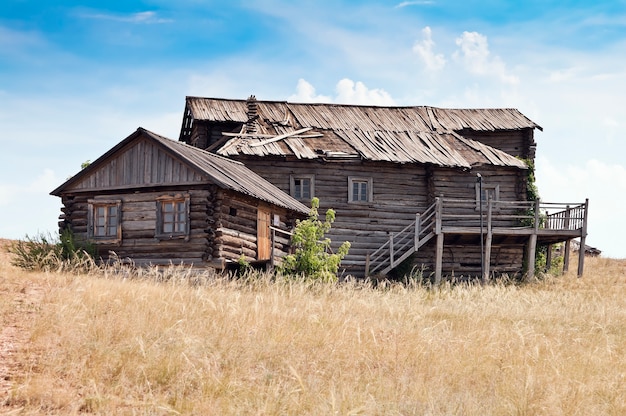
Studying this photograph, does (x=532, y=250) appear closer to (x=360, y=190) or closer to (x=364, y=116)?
(x=360, y=190)

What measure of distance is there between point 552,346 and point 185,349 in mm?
6050

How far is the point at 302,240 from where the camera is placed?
22.3m

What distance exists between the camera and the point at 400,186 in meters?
31.5

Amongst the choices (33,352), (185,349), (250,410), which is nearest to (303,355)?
(185,349)

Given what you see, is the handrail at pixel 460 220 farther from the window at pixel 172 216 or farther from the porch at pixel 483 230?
the window at pixel 172 216

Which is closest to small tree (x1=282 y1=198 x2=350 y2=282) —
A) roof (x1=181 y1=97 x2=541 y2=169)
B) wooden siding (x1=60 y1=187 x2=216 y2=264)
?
wooden siding (x1=60 y1=187 x2=216 y2=264)

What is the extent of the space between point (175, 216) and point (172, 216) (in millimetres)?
105

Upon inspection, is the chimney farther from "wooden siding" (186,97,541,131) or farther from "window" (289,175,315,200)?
"window" (289,175,315,200)

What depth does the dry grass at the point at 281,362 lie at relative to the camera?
8.21 meters

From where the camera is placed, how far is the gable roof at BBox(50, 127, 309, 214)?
20984mm

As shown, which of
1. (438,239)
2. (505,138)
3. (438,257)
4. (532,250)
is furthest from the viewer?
(505,138)

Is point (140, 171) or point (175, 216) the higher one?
point (140, 171)

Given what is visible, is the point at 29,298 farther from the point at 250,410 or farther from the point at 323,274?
the point at 323,274

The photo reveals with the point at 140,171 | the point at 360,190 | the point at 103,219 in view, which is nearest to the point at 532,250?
the point at 360,190
